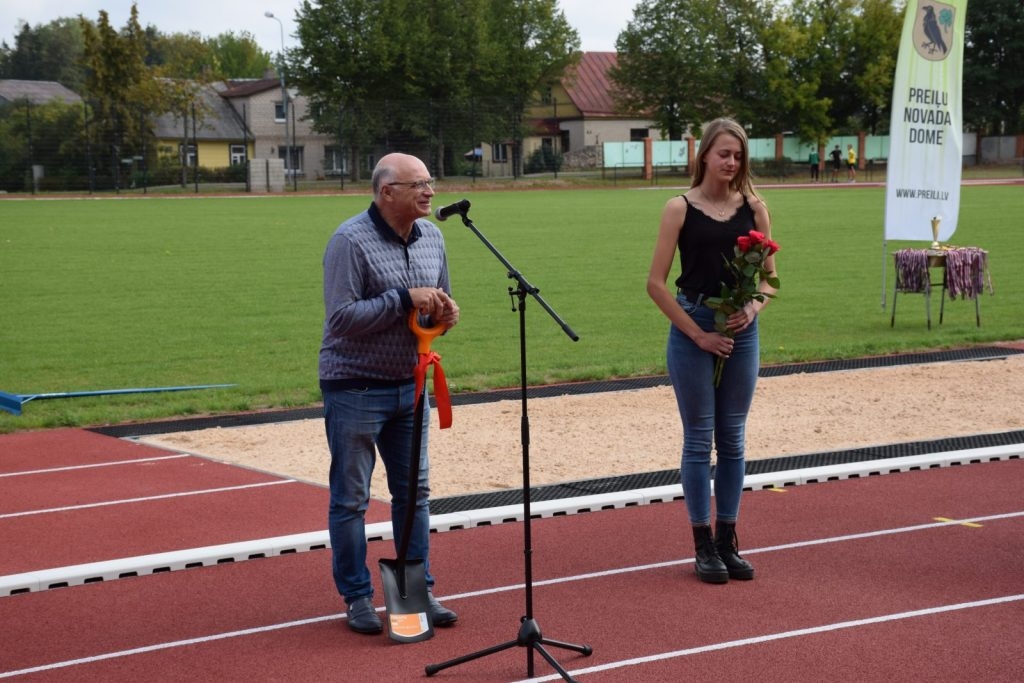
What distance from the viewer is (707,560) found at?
20.3 feet

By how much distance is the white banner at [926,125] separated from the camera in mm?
15633

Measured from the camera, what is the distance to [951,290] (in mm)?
15406

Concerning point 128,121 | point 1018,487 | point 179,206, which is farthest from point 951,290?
point 128,121

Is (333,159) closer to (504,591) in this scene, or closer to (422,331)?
(504,591)

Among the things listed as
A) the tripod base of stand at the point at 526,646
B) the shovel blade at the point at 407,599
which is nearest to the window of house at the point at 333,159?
the shovel blade at the point at 407,599

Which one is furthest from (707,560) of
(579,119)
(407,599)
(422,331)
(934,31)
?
(579,119)

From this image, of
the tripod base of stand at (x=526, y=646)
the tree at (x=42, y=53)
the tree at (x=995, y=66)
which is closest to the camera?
the tripod base of stand at (x=526, y=646)

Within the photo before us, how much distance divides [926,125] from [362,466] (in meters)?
12.1

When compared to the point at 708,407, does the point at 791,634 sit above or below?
below

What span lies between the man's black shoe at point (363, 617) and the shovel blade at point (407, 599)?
0.20 ft

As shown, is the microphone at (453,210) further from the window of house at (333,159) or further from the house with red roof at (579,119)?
the house with red roof at (579,119)

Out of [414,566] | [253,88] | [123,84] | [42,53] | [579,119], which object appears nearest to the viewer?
[414,566]

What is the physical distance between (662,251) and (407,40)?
67460 millimetres

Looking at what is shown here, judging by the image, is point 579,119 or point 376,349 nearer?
point 376,349
